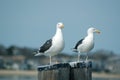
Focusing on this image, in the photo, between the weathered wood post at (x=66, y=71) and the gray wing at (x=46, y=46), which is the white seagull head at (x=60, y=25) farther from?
the weathered wood post at (x=66, y=71)

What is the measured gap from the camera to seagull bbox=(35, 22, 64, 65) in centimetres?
1324

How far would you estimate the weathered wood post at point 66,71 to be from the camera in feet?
36.9

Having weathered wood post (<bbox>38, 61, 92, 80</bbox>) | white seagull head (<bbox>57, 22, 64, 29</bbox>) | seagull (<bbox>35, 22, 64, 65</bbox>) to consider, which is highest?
white seagull head (<bbox>57, 22, 64, 29</bbox>)

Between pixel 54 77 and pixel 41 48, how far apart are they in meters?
3.37

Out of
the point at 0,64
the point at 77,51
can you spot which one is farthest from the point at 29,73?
the point at 77,51

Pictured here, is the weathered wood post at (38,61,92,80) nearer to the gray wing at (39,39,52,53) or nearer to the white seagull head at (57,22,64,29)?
the gray wing at (39,39,52,53)

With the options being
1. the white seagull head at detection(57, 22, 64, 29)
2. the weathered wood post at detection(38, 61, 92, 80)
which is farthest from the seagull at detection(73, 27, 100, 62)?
the weathered wood post at detection(38, 61, 92, 80)

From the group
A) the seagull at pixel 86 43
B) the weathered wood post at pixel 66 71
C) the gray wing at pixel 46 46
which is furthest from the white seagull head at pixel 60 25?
the weathered wood post at pixel 66 71

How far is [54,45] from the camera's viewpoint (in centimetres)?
1348

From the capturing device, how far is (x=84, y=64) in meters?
11.8

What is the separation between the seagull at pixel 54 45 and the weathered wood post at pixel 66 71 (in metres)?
1.42

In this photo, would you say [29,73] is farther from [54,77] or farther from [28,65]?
[54,77]

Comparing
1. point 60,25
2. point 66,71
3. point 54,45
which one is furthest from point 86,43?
point 66,71

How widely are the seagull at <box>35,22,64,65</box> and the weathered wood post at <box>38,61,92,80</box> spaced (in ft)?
4.66
